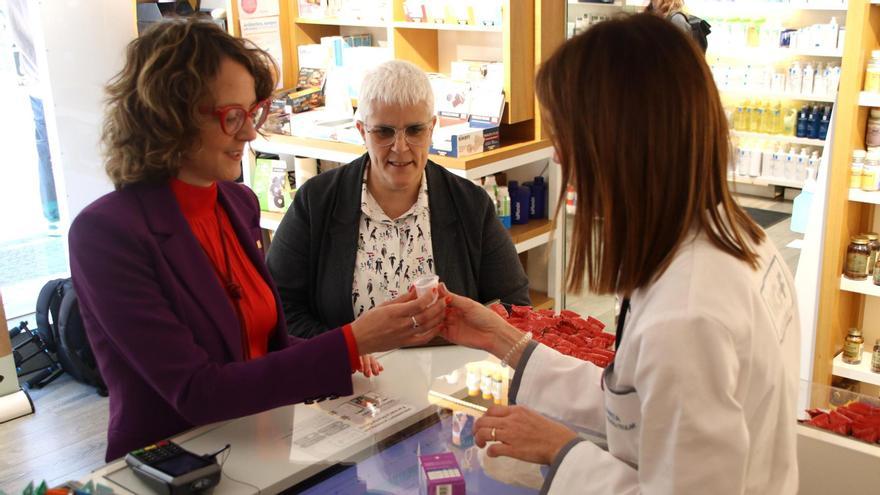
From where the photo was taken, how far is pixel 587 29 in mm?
1332

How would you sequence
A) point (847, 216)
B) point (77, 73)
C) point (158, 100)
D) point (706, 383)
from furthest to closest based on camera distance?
point (77, 73) < point (847, 216) < point (158, 100) < point (706, 383)

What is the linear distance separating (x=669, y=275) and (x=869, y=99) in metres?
3.20

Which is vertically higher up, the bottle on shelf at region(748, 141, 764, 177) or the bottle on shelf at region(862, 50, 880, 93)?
the bottle on shelf at region(862, 50, 880, 93)

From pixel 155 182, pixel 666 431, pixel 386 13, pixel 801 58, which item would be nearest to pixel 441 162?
pixel 386 13

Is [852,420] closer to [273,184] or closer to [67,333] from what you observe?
[273,184]

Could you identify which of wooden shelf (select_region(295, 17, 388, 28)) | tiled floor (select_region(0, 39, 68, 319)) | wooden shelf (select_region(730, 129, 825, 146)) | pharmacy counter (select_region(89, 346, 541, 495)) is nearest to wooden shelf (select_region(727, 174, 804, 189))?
wooden shelf (select_region(730, 129, 825, 146))

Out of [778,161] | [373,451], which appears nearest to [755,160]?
[778,161]

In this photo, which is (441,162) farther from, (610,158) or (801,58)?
(610,158)

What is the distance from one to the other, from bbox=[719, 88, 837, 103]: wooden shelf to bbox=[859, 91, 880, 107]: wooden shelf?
45 cm

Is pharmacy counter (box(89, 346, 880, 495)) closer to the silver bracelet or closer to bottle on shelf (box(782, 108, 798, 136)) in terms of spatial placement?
the silver bracelet

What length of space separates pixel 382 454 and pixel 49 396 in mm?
4015

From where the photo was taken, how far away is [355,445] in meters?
1.79

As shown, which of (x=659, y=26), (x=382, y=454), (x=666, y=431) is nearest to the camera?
(x=666, y=431)

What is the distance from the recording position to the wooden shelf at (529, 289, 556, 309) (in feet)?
15.2
